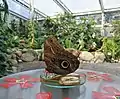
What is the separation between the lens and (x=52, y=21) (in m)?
7.75

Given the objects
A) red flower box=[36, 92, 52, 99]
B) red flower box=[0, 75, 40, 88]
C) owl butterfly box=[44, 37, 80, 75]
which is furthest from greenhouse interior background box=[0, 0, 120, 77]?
red flower box=[36, 92, 52, 99]

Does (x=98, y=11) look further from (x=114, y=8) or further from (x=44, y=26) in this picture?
(x=44, y=26)

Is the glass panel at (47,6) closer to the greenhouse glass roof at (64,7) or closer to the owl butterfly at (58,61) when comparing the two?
the greenhouse glass roof at (64,7)

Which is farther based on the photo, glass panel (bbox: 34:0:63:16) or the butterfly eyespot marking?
glass panel (bbox: 34:0:63:16)

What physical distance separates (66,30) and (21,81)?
6.24m

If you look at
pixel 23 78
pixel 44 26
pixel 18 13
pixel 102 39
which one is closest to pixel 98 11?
pixel 102 39

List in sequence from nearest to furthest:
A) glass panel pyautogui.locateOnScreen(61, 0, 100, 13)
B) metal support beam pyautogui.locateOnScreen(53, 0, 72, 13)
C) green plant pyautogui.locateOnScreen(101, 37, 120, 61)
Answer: green plant pyautogui.locateOnScreen(101, 37, 120, 61), metal support beam pyautogui.locateOnScreen(53, 0, 72, 13), glass panel pyautogui.locateOnScreen(61, 0, 100, 13)

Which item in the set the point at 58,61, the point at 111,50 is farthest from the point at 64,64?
the point at 111,50

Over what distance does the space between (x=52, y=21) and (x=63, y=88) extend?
263 inches

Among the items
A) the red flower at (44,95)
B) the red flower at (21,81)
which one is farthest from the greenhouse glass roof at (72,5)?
the red flower at (44,95)

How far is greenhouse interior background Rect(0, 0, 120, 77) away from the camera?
21.7ft

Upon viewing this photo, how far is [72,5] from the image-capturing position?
8.77m

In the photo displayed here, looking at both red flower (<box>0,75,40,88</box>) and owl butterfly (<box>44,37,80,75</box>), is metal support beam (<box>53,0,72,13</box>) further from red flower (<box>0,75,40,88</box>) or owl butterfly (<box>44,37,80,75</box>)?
owl butterfly (<box>44,37,80,75</box>)

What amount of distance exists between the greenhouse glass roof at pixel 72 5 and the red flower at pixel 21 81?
22.3ft
